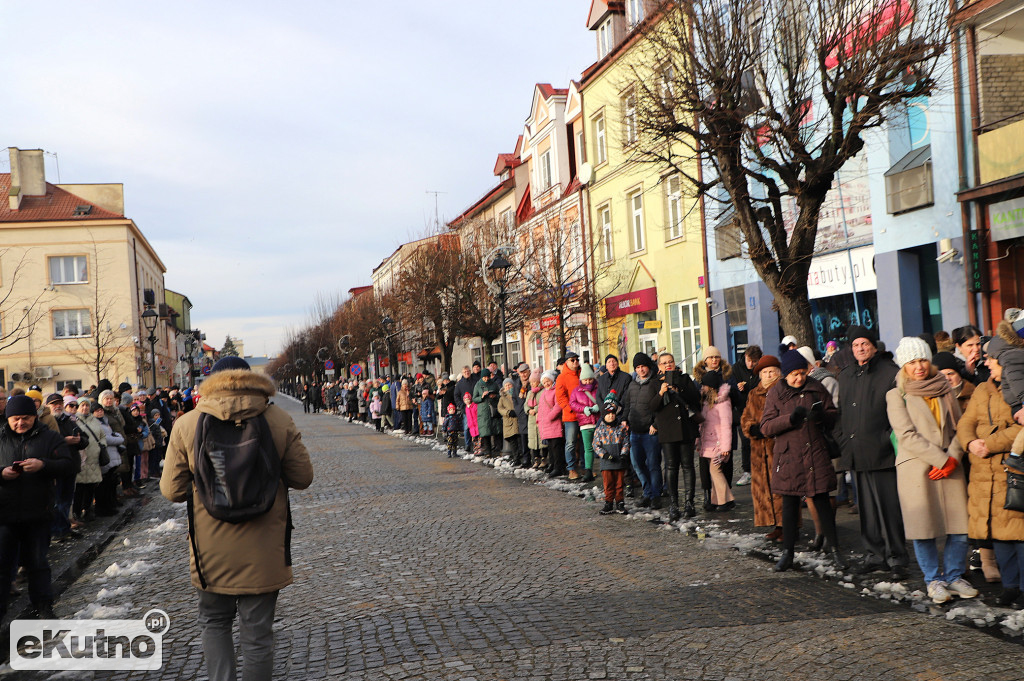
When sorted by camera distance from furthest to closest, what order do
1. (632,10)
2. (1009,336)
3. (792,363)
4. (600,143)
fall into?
(600,143), (632,10), (792,363), (1009,336)

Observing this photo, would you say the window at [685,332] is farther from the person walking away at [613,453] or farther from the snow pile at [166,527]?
the snow pile at [166,527]

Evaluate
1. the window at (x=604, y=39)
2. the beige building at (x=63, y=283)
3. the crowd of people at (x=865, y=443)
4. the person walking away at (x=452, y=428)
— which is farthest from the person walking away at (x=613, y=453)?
the beige building at (x=63, y=283)

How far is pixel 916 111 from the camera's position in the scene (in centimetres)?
1656

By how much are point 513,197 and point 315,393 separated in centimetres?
2293

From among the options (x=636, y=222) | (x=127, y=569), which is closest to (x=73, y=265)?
(x=636, y=222)

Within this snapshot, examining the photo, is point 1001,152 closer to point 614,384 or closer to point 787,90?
point 787,90

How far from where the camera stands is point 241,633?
4.39 metres

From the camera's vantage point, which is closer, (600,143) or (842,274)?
(842,274)

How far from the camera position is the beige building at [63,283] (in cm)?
5447

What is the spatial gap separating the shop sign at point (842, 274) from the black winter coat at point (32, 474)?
14606mm

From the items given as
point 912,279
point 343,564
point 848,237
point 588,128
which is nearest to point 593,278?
point 588,128

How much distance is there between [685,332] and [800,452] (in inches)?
733

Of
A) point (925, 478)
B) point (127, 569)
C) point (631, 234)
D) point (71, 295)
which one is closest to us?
point (925, 478)

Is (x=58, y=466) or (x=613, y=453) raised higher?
(x=58, y=466)
